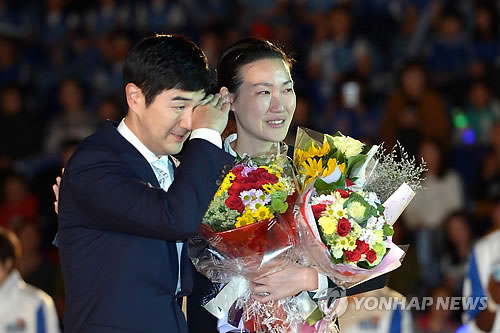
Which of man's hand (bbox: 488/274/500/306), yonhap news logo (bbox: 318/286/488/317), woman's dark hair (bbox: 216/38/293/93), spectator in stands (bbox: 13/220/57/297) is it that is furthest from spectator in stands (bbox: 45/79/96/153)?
woman's dark hair (bbox: 216/38/293/93)

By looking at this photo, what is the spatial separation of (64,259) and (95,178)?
324 mm

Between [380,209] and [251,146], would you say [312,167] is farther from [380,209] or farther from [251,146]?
[251,146]

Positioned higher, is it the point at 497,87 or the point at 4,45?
the point at 497,87

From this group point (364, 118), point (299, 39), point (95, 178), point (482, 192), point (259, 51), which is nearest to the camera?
point (95, 178)

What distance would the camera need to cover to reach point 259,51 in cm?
388

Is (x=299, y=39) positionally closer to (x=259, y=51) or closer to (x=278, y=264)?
(x=259, y=51)

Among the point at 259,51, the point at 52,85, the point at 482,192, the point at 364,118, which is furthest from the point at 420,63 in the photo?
the point at 259,51

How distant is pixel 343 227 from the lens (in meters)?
3.19

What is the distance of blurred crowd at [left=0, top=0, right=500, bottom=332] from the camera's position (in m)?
7.84

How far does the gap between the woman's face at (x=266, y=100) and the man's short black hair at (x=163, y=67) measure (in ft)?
2.03

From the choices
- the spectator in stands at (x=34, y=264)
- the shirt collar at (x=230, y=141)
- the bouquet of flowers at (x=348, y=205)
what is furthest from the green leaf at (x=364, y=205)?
the spectator in stands at (x=34, y=264)

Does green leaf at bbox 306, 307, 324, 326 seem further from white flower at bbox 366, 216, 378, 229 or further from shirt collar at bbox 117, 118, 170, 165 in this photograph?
shirt collar at bbox 117, 118, 170, 165

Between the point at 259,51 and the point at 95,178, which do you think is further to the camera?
the point at 259,51

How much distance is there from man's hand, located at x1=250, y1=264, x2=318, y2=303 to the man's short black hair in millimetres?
739
